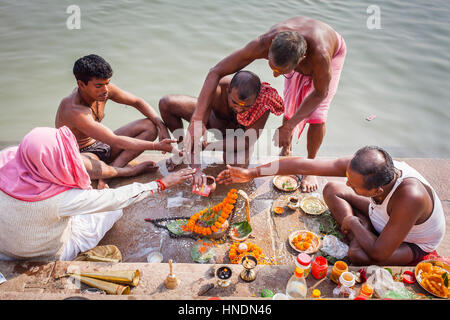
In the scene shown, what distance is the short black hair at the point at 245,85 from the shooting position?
3551mm

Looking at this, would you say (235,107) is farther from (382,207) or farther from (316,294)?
(316,294)

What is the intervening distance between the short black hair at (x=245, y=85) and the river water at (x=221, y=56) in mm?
2102

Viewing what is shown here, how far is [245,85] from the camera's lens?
3.56 metres

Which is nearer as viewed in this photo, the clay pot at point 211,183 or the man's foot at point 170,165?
the clay pot at point 211,183

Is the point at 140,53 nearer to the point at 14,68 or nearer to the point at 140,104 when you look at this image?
the point at 14,68

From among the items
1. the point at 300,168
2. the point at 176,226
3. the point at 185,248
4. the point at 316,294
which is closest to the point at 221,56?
the point at 300,168

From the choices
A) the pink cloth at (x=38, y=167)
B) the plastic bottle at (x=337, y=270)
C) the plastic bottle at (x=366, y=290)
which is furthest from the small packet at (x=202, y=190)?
the plastic bottle at (x=366, y=290)

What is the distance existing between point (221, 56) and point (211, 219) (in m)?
5.45

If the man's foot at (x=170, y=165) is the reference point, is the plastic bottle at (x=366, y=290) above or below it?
below

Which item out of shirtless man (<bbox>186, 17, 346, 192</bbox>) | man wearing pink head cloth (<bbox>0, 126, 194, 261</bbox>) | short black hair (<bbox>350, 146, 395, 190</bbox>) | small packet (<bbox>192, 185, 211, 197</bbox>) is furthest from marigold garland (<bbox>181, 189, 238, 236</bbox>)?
short black hair (<bbox>350, 146, 395, 190</bbox>)

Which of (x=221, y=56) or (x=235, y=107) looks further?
(x=221, y=56)

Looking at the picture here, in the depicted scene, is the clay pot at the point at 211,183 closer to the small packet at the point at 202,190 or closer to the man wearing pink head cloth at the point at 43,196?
the small packet at the point at 202,190

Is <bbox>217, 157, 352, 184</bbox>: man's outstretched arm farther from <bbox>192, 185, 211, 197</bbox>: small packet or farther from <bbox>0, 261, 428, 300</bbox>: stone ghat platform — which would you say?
<bbox>0, 261, 428, 300</bbox>: stone ghat platform

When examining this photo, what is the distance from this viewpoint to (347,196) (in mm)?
3475
